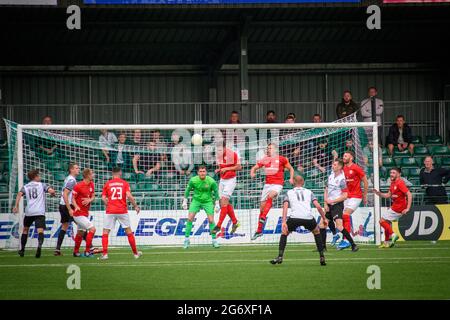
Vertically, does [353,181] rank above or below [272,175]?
below

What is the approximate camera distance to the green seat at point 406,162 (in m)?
26.8

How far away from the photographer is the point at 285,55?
31234 mm

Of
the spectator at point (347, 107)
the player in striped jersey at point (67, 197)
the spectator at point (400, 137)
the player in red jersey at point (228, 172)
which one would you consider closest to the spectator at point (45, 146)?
the player in striped jersey at point (67, 197)

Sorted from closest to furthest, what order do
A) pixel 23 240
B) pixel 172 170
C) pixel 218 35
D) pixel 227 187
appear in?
pixel 23 240
pixel 227 187
pixel 172 170
pixel 218 35

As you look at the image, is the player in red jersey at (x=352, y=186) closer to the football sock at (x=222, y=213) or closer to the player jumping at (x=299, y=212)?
the football sock at (x=222, y=213)

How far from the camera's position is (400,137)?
2708cm

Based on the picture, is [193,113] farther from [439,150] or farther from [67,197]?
[67,197]

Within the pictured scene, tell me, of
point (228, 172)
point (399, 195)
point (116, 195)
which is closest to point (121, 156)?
point (228, 172)

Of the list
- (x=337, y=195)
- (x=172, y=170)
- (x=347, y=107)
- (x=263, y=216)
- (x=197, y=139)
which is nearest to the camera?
(x=337, y=195)

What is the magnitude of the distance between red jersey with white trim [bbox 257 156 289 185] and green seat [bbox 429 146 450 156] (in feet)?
27.6

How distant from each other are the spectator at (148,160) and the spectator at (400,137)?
7.84 metres

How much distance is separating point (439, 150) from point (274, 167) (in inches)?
346

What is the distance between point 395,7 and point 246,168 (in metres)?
6.51

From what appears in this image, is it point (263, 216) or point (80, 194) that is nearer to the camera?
point (80, 194)
